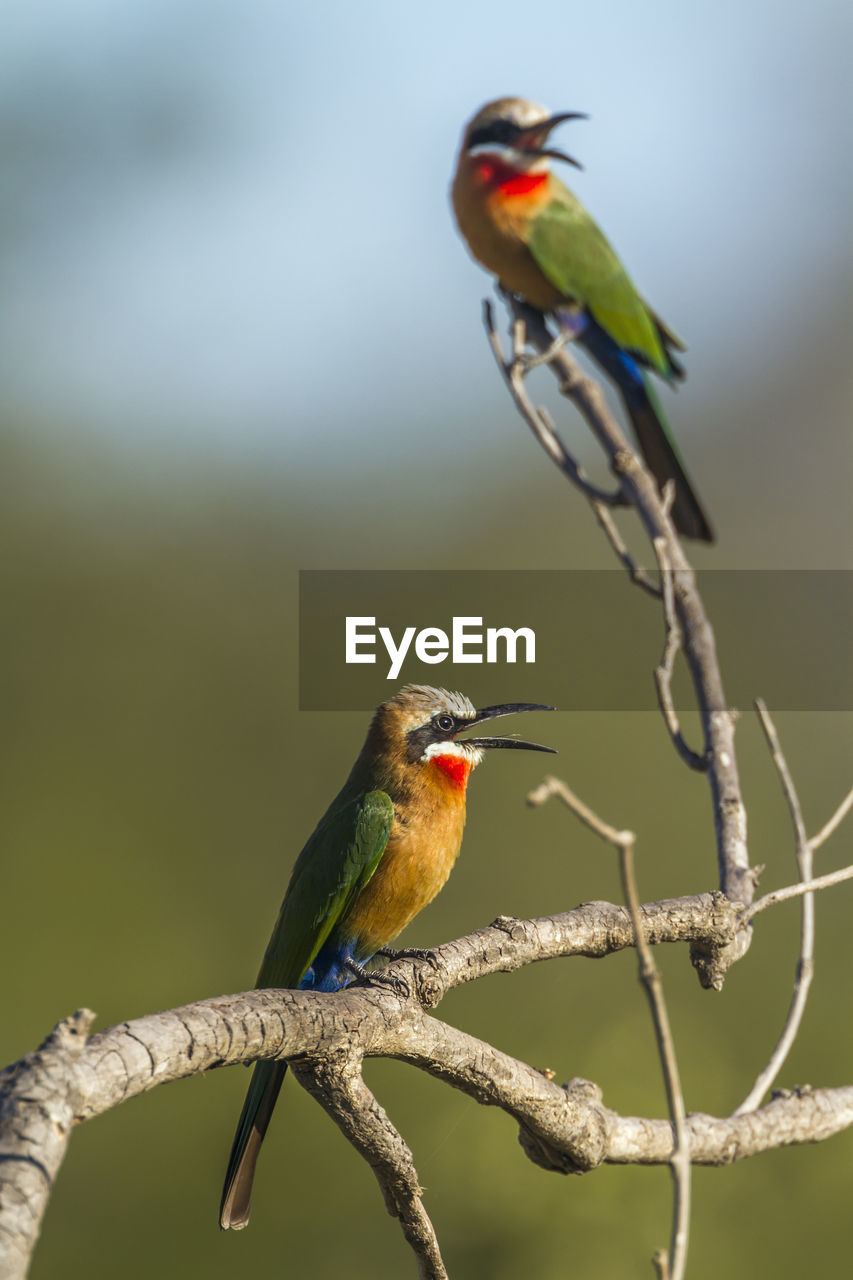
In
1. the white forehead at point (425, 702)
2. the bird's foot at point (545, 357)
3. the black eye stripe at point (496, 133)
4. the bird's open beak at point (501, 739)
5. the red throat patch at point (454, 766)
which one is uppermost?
the black eye stripe at point (496, 133)

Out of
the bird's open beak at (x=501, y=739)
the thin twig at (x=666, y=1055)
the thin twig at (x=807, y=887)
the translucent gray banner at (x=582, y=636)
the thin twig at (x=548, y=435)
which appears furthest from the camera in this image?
the translucent gray banner at (x=582, y=636)

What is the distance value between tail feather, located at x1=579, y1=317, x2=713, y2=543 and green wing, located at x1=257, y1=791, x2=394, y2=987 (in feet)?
2.85

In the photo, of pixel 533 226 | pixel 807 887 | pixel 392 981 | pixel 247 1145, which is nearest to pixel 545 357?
pixel 533 226

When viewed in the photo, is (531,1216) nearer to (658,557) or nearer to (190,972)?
(190,972)

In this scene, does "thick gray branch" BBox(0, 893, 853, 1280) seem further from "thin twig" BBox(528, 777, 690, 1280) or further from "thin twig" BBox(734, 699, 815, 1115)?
"thin twig" BBox(528, 777, 690, 1280)

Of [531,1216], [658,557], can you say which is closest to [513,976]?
[531,1216]

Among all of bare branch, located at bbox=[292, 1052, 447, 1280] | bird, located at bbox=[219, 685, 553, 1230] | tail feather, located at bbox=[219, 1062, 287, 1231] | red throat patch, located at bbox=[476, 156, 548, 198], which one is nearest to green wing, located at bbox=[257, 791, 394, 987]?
bird, located at bbox=[219, 685, 553, 1230]

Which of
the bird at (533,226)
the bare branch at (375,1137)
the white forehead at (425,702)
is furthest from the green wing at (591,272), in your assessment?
the bare branch at (375,1137)

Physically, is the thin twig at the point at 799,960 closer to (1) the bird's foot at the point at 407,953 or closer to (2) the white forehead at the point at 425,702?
(1) the bird's foot at the point at 407,953

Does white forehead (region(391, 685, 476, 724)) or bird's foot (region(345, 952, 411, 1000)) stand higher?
white forehead (region(391, 685, 476, 724))

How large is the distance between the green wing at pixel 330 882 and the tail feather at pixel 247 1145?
0.28 metres

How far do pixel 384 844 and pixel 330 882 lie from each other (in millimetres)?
134

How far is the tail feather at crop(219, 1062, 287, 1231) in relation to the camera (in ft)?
7.47

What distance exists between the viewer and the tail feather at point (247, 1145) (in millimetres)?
2277
